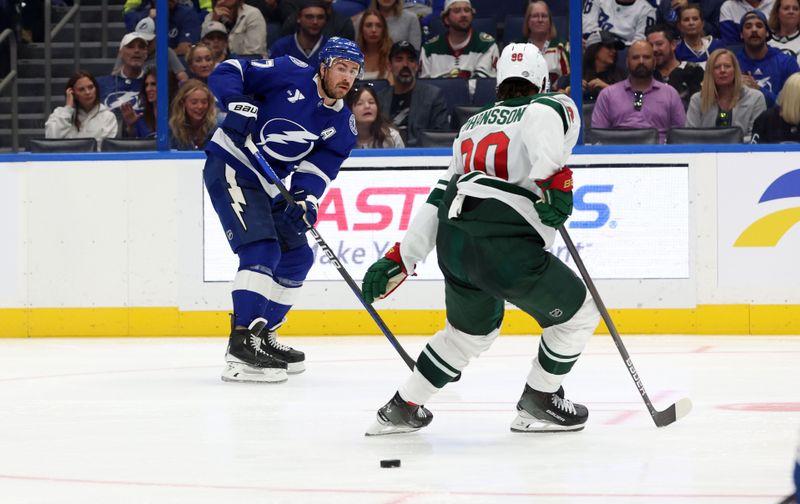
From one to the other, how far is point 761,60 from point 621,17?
1.00 m

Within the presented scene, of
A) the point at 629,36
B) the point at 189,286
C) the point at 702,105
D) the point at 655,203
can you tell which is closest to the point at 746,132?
the point at 702,105

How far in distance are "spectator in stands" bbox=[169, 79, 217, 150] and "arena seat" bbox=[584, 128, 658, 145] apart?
Result: 2.10 metres

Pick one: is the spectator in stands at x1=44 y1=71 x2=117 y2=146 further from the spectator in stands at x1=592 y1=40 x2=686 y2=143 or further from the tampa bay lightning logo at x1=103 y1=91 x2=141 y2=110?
the spectator in stands at x1=592 y1=40 x2=686 y2=143

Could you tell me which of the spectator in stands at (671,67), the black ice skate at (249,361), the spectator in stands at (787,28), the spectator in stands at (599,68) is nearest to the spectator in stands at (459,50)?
the spectator in stands at (599,68)

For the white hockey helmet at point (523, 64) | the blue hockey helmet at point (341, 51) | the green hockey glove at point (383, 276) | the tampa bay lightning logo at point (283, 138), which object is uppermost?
the blue hockey helmet at point (341, 51)

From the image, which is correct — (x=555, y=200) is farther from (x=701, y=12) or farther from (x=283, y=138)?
(x=701, y=12)

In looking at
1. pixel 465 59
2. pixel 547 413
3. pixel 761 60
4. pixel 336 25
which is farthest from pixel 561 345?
pixel 336 25

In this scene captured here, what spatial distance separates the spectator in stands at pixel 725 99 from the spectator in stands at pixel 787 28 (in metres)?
0.78

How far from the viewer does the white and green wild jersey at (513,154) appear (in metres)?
3.34

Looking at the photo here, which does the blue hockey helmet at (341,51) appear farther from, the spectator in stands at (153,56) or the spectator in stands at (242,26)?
the spectator in stands at (242,26)

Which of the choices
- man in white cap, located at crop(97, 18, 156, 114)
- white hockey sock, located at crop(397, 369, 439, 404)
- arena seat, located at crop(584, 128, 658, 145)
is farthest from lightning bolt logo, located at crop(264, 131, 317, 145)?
man in white cap, located at crop(97, 18, 156, 114)

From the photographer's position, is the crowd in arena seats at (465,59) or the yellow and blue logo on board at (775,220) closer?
the yellow and blue logo on board at (775,220)

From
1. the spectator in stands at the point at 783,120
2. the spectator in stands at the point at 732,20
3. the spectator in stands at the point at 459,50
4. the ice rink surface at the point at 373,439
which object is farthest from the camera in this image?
the spectator in stands at the point at 732,20

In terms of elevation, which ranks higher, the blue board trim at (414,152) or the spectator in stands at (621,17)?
the spectator in stands at (621,17)
